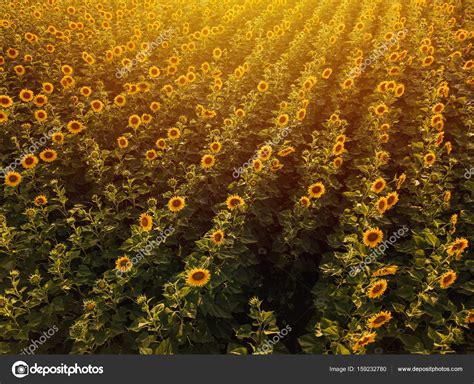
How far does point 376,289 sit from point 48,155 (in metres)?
4.69

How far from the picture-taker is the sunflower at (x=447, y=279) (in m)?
3.64

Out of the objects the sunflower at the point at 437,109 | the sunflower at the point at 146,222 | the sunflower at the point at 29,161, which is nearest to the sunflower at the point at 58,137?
the sunflower at the point at 29,161

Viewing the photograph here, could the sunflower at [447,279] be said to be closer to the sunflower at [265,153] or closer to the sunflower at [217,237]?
the sunflower at [217,237]

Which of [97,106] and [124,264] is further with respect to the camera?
[97,106]

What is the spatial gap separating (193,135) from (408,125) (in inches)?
141

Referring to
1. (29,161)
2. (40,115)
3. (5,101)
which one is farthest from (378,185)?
(5,101)

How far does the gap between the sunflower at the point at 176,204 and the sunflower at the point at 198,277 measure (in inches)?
45.7

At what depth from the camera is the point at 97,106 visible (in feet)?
21.4

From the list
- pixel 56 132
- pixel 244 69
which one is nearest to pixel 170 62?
pixel 244 69

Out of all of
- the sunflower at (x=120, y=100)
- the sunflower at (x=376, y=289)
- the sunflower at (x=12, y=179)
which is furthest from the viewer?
the sunflower at (x=120, y=100)

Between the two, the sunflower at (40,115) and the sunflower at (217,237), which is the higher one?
the sunflower at (40,115)

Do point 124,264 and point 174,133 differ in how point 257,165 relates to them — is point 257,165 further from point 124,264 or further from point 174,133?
point 124,264

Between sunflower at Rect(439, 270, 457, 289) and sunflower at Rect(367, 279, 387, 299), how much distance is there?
0.53 metres

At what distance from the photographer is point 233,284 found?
431cm
